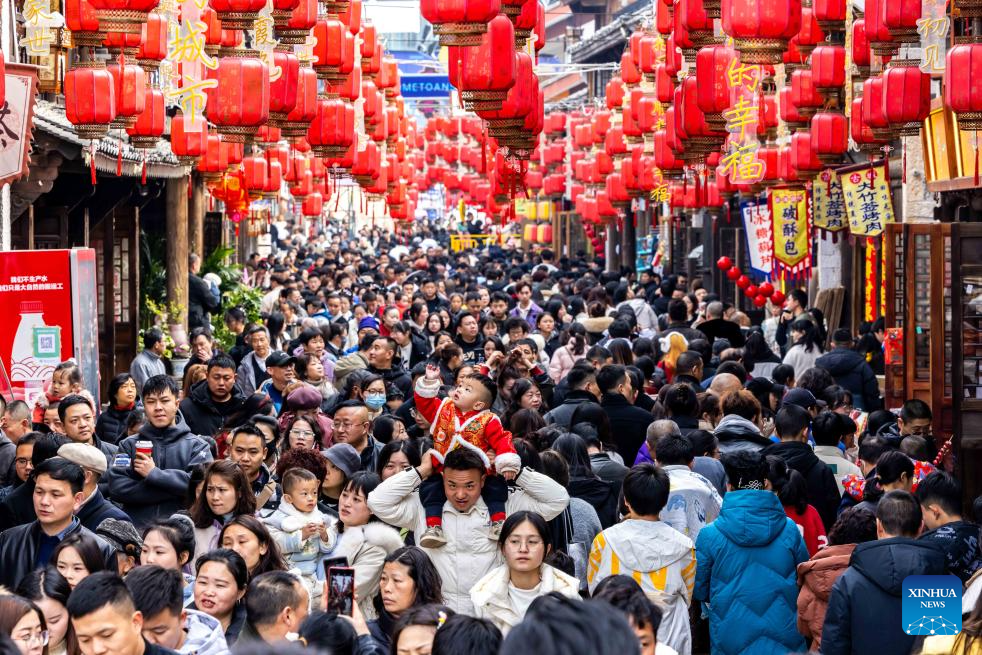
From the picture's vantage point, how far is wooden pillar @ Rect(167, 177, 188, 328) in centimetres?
2362

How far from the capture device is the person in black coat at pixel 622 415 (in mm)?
11602

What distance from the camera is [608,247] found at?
A: 48.9m

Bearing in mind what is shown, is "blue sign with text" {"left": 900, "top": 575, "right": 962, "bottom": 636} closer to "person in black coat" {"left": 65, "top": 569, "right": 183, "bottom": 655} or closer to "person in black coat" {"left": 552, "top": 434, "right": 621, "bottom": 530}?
"person in black coat" {"left": 65, "top": 569, "right": 183, "bottom": 655}

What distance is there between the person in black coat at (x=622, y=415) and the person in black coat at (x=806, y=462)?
1.78 metres

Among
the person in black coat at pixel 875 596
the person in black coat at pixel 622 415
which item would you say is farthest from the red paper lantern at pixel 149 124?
the person in black coat at pixel 875 596

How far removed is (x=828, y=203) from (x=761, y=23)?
30.7 feet

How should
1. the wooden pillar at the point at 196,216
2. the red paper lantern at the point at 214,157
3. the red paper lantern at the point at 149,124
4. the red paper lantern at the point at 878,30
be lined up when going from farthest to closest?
1. the wooden pillar at the point at 196,216
2. the red paper lantern at the point at 214,157
3. the red paper lantern at the point at 149,124
4. the red paper lantern at the point at 878,30

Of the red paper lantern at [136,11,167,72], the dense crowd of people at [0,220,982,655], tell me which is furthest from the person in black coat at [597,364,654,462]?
the red paper lantern at [136,11,167,72]

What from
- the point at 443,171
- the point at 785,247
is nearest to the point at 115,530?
the point at 785,247

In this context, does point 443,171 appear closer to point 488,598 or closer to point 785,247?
point 785,247

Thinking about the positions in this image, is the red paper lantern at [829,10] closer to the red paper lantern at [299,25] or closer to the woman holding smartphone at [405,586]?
the red paper lantern at [299,25]

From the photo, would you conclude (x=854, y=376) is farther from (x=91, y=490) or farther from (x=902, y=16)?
(x=91, y=490)

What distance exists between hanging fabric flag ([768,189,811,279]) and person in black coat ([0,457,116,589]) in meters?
15.9

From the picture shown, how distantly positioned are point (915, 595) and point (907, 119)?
883cm
